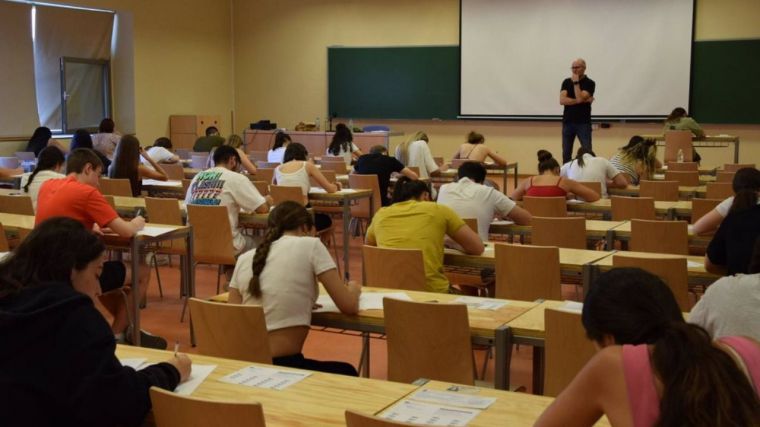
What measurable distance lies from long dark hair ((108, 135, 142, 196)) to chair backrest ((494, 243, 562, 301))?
4.57 m

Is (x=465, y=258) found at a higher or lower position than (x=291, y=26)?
lower

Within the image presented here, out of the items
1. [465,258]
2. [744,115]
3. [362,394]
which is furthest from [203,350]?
[744,115]

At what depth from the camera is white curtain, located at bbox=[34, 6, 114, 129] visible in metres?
15.5

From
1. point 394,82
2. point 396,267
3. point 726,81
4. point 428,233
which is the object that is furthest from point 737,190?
point 394,82

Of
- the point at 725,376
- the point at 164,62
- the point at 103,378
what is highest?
the point at 164,62

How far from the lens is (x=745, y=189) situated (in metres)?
5.01

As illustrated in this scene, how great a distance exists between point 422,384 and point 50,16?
47.5 feet

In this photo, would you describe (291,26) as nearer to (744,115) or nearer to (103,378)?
(744,115)

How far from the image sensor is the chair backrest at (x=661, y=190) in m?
8.40

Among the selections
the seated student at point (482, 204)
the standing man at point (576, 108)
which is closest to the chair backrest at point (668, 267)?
the seated student at point (482, 204)

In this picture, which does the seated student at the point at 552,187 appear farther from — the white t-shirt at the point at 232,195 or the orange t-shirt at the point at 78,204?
the orange t-shirt at the point at 78,204

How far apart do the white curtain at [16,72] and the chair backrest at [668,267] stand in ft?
40.8

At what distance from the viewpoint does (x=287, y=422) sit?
249 cm

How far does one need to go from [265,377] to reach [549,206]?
4764mm
